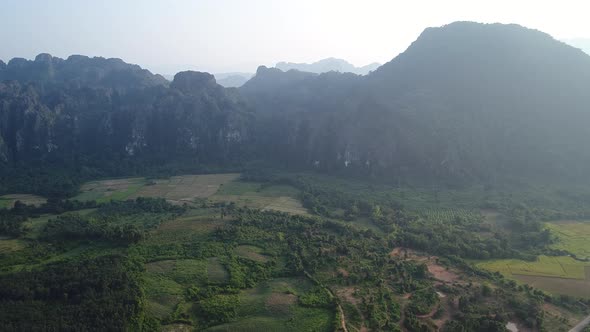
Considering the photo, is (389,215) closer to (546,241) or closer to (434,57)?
(546,241)

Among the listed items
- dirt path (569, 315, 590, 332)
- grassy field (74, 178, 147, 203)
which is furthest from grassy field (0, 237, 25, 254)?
dirt path (569, 315, 590, 332)

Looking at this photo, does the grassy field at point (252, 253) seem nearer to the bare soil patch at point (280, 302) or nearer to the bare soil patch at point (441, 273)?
the bare soil patch at point (280, 302)

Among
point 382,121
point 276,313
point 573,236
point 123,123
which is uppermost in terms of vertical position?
point 382,121

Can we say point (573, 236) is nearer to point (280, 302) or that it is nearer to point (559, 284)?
point (559, 284)

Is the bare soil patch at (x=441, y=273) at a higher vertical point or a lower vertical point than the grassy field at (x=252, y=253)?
lower

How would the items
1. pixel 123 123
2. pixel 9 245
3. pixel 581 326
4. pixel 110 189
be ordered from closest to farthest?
pixel 581 326 → pixel 9 245 → pixel 110 189 → pixel 123 123

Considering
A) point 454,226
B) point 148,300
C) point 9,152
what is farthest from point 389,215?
point 9,152

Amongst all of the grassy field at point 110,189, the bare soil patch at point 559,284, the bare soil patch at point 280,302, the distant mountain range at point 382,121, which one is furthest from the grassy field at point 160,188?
the bare soil patch at point 559,284

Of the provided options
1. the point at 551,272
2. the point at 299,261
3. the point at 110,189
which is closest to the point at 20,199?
the point at 110,189
